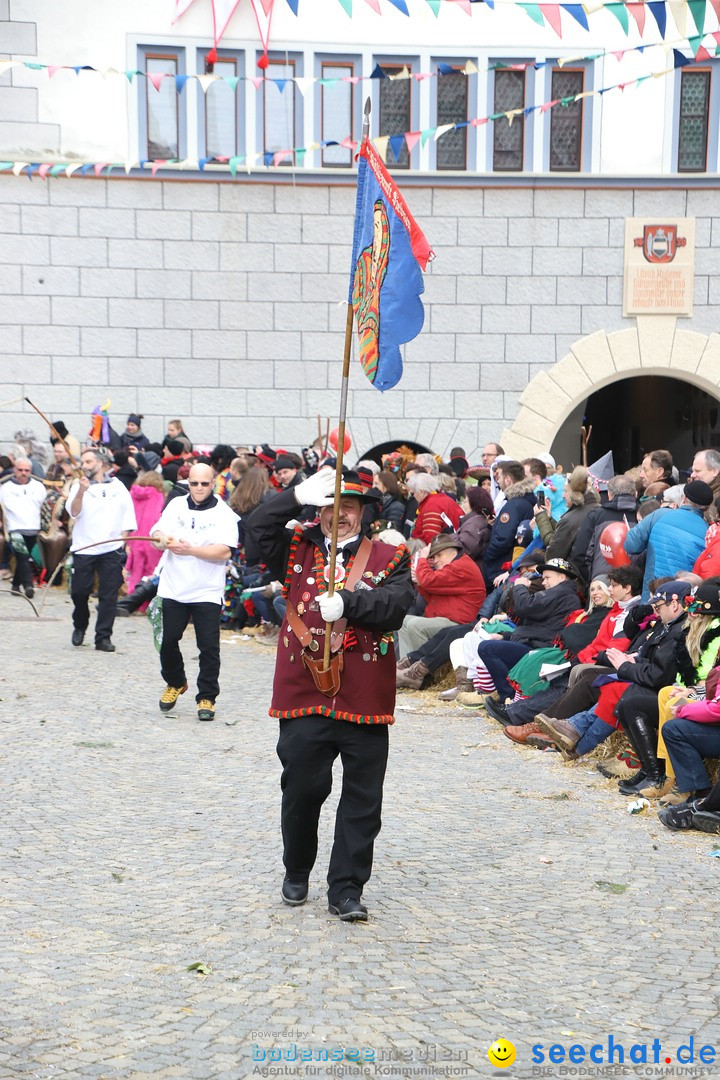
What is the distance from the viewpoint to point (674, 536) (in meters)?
9.25

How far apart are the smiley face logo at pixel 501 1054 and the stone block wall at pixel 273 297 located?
616 inches

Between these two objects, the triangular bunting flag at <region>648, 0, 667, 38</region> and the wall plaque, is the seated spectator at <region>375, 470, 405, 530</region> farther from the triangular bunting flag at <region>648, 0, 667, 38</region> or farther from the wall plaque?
the wall plaque

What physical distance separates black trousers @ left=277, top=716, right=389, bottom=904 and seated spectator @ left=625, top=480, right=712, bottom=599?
4.09m

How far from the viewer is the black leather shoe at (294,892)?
5.66 metres

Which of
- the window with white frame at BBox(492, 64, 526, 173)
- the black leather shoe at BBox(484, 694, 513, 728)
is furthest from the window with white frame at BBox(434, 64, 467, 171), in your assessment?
the black leather shoe at BBox(484, 694, 513, 728)

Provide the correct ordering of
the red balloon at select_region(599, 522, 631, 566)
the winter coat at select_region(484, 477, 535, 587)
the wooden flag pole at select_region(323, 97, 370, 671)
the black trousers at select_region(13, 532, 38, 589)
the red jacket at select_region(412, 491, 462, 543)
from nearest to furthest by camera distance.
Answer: the wooden flag pole at select_region(323, 97, 370, 671)
the red balloon at select_region(599, 522, 631, 566)
the winter coat at select_region(484, 477, 535, 587)
the red jacket at select_region(412, 491, 462, 543)
the black trousers at select_region(13, 532, 38, 589)

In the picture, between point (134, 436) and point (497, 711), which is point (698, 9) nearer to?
point (497, 711)

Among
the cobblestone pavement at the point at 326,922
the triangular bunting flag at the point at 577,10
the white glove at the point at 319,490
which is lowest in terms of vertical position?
the cobblestone pavement at the point at 326,922

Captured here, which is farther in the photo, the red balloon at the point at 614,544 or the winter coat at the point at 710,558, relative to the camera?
the red balloon at the point at 614,544

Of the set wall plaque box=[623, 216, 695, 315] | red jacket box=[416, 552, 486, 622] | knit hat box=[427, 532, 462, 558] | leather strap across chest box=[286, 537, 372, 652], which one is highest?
wall plaque box=[623, 216, 695, 315]

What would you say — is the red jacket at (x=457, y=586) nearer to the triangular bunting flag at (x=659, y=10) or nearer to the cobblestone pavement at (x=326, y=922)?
the cobblestone pavement at (x=326, y=922)

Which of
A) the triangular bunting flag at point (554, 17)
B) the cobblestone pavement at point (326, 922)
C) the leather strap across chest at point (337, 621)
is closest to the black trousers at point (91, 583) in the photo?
the cobblestone pavement at point (326, 922)

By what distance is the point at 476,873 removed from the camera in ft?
20.6

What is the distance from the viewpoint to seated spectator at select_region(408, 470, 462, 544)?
12734mm
